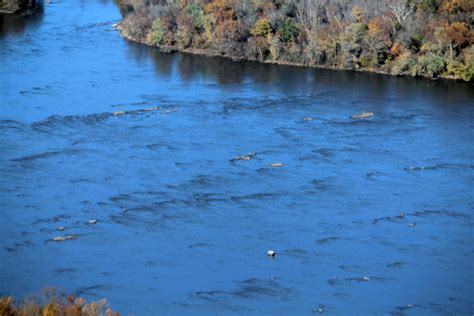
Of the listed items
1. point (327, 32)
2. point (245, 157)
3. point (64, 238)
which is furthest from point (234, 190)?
point (327, 32)

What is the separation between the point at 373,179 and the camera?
1930cm

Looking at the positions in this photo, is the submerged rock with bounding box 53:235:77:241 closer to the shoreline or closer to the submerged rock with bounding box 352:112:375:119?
the submerged rock with bounding box 352:112:375:119

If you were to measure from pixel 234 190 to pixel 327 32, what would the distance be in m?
14.6

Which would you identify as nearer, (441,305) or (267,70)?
(441,305)

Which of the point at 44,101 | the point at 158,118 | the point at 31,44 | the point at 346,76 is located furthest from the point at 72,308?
the point at 31,44

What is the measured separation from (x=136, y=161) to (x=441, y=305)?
28.3ft

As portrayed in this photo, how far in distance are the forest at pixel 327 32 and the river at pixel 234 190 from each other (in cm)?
147

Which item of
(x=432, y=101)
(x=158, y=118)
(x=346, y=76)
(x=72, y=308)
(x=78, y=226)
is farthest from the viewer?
(x=346, y=76)

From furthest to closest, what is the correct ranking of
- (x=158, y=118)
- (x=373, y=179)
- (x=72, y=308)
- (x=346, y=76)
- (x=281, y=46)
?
(x=281, y=46) < (x=346, y=76) < (x=158, y=118) < (x=373, y=179) < (x=72, y=308)

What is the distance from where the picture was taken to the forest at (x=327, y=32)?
97.6 feet

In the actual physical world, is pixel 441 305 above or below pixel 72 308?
below

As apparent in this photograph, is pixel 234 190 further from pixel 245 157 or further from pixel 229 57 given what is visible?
pixel 229 57

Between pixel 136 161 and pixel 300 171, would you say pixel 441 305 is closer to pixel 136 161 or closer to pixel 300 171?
pixel 300 171

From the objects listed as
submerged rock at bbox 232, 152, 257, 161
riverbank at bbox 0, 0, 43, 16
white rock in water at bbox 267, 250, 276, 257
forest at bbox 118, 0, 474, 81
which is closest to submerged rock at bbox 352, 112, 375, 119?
submerged rock at bbox 232, 152, 257, 161
